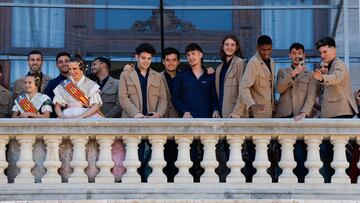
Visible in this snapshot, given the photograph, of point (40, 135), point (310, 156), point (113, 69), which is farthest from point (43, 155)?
point (113, 69)

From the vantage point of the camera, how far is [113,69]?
18906mm

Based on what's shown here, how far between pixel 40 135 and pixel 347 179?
3.34m

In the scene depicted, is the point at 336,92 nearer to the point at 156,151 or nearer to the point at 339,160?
the point at 339,160

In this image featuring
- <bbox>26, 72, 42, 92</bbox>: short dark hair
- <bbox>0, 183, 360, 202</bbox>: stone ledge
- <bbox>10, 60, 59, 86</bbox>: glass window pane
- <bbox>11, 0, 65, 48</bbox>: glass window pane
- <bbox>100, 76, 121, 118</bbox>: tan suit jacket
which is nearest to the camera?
<bbox>0, 183, 360, 202</bbox>: stone ledge

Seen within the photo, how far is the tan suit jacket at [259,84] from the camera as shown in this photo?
49.0 feet

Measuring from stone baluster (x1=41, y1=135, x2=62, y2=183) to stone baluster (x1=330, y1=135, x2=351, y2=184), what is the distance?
2.96 meters

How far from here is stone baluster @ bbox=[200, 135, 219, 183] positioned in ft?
46.6

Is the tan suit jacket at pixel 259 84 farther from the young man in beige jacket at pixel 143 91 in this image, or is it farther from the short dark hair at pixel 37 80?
the short dark hair at pixel 37 80

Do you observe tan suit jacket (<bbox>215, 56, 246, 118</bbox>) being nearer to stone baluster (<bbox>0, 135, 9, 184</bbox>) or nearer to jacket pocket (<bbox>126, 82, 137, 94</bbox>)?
jacket pocket (<bbox>126, 82, 137, 94</bbox>)

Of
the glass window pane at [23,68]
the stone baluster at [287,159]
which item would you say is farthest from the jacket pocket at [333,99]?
the glass window pane at [23,68]

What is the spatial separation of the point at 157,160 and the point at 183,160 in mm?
280

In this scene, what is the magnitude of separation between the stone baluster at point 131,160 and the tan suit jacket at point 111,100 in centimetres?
147

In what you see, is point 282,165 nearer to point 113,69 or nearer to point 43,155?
point 43,155

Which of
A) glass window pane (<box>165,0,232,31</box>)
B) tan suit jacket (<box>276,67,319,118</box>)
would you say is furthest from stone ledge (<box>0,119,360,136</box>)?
glass window pane (<box>165,0,232,31</box>)
